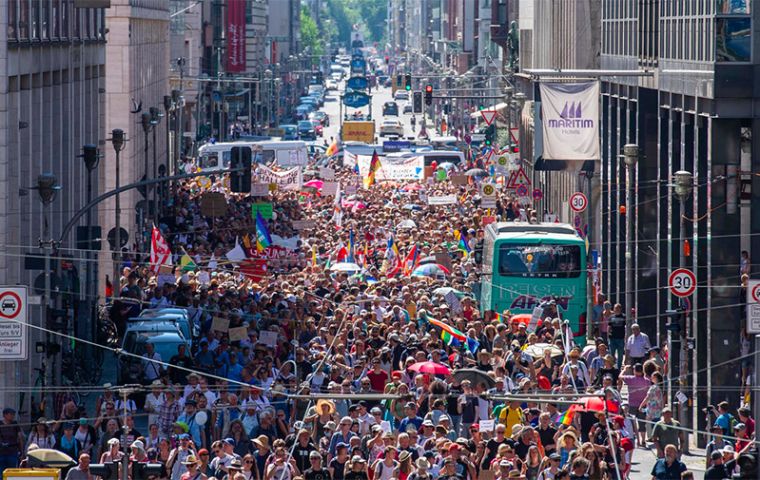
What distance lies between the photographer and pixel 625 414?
24.8 meters

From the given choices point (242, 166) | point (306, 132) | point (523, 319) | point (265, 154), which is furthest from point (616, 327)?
point (306, 132)

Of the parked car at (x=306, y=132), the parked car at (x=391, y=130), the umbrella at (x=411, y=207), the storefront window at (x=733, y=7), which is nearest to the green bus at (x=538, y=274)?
the storefront window at (x=733, y=7)

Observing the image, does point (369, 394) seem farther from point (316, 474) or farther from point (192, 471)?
point (192, 471)

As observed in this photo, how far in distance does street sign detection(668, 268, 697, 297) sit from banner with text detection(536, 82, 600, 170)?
26.6 feet

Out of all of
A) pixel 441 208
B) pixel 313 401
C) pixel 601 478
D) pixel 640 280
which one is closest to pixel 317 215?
pixel 441 208

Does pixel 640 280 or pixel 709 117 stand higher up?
A: pixel 709 117

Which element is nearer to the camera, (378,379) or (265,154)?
(378,379)

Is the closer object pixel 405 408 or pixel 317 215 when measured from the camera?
pixel 405 408

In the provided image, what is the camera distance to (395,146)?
103 metres

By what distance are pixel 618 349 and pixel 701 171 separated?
13.2ft

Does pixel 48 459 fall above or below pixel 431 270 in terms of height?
below

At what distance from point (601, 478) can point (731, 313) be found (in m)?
12.4

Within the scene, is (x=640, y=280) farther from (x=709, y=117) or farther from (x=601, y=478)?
(x=601, y=478)

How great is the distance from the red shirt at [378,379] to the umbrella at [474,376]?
4.01 ft
